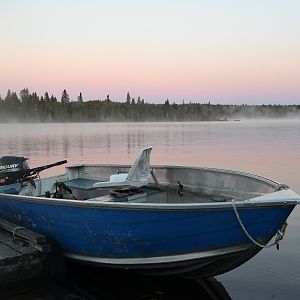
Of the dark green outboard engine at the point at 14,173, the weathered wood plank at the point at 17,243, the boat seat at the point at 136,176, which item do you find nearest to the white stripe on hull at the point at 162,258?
the weathered wood plank at the point at 17,243

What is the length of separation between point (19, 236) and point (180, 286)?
300 cm

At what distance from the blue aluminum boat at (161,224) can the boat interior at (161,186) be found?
0.9 inches

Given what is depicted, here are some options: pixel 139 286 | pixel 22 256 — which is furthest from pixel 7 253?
pixel 139 286

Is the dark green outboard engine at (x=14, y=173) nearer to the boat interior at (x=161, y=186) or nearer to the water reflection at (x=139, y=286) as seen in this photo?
the boat interior at (x=161, y=186)

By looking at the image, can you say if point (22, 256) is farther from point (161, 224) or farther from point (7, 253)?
point (161, 224)

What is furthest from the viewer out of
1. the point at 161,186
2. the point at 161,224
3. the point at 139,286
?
the point at 161,186

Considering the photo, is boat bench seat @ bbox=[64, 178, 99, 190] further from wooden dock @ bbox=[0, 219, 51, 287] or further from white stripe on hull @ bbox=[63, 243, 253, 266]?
white stripe on hull @ bbox=[63, 243, 253, 266]

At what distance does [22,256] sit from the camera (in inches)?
271

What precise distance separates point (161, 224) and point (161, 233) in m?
0.17

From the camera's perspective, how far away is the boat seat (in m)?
7.88

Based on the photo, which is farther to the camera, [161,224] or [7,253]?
[7,253]

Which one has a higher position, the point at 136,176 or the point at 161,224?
the point at 136,176

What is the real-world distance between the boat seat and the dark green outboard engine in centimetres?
216

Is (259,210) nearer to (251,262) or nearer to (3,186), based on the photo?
(251,262)
